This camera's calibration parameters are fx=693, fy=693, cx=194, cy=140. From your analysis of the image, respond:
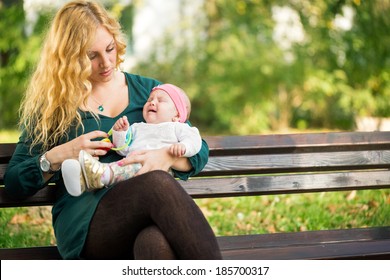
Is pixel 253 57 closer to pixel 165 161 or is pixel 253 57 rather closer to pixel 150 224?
pixel 165 161

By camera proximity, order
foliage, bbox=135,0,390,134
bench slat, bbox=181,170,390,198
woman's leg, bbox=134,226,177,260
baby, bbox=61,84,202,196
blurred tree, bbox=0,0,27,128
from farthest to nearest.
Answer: foliage, bbox=135,0,390,134, blurred tree, bbox=0,0,27,128, bench slat, bbox=181,170,390,198, baby, bbox=61,84,202,196, woman's leg, bbox=134,226,177,260

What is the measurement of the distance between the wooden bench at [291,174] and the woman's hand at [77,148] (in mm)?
389

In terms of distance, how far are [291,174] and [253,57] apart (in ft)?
29.4

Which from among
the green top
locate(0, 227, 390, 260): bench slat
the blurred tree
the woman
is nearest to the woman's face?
the woman

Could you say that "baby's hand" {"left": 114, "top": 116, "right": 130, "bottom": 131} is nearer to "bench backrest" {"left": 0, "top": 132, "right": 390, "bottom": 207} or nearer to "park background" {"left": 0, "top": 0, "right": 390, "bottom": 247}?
"bench backrest" {"left": 0, "top": 132, "right": 390, "bottom": 207}

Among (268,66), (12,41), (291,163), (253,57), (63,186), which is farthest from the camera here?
(253,57)

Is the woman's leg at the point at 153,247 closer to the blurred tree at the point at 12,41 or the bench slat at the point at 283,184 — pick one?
the bench slat at the point at 283,184

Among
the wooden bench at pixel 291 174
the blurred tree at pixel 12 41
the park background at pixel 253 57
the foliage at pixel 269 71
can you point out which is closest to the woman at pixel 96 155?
the wooden bench at pixel 291 174

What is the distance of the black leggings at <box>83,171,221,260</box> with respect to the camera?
8.87 ft

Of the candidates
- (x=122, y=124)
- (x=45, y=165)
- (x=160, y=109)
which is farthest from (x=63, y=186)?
(x=160, y=109)

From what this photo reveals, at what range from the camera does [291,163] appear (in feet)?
12.3

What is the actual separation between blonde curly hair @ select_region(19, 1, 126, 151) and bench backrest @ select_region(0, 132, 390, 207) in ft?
2.47
